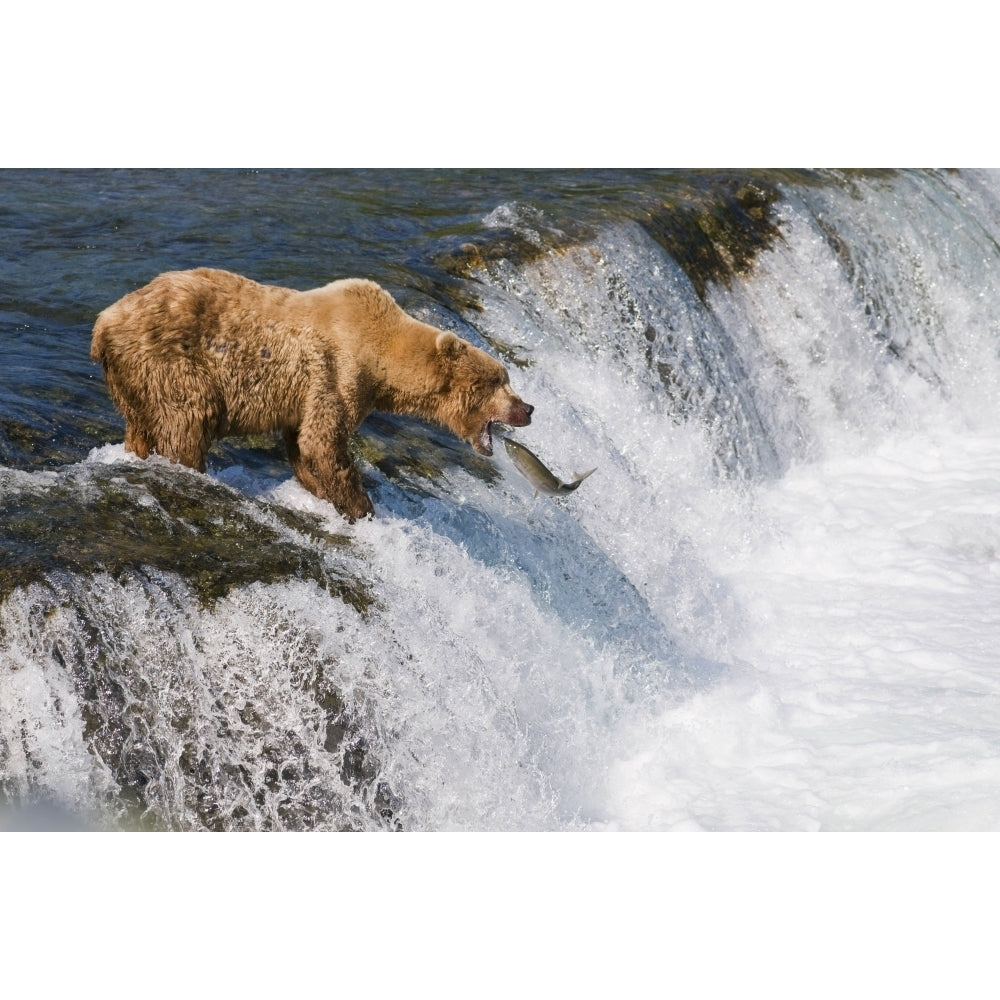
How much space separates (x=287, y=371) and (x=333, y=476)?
567 millimetres

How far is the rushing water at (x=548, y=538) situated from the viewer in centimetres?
570

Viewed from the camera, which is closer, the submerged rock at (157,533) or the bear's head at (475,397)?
the submerged rock at (157,533)

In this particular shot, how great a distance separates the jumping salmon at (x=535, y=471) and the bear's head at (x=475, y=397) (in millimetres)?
229

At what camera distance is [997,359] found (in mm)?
14789

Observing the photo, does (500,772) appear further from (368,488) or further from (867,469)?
(867,469)

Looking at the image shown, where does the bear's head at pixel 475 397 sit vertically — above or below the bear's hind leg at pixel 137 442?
above

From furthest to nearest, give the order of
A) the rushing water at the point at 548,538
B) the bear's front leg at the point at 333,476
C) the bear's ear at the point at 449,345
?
the bear's ear at the point at 449,345
the bear's front leg at the point at 333,476
the rushing water at the point at 548,538

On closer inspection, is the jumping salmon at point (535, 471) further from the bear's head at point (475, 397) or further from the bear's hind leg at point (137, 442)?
the bear's hind leg at point (137, 442)

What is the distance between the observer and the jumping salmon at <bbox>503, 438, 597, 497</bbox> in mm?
6996

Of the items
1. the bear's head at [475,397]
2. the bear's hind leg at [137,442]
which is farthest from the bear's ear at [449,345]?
the bear's hind leg at [137,442]

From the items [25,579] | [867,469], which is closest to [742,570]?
[867,469]

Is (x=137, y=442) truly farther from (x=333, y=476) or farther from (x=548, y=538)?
A: (x=548, y=538)

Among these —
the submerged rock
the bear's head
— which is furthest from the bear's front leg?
the bear's head

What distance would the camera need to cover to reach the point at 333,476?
6781 millimetres
